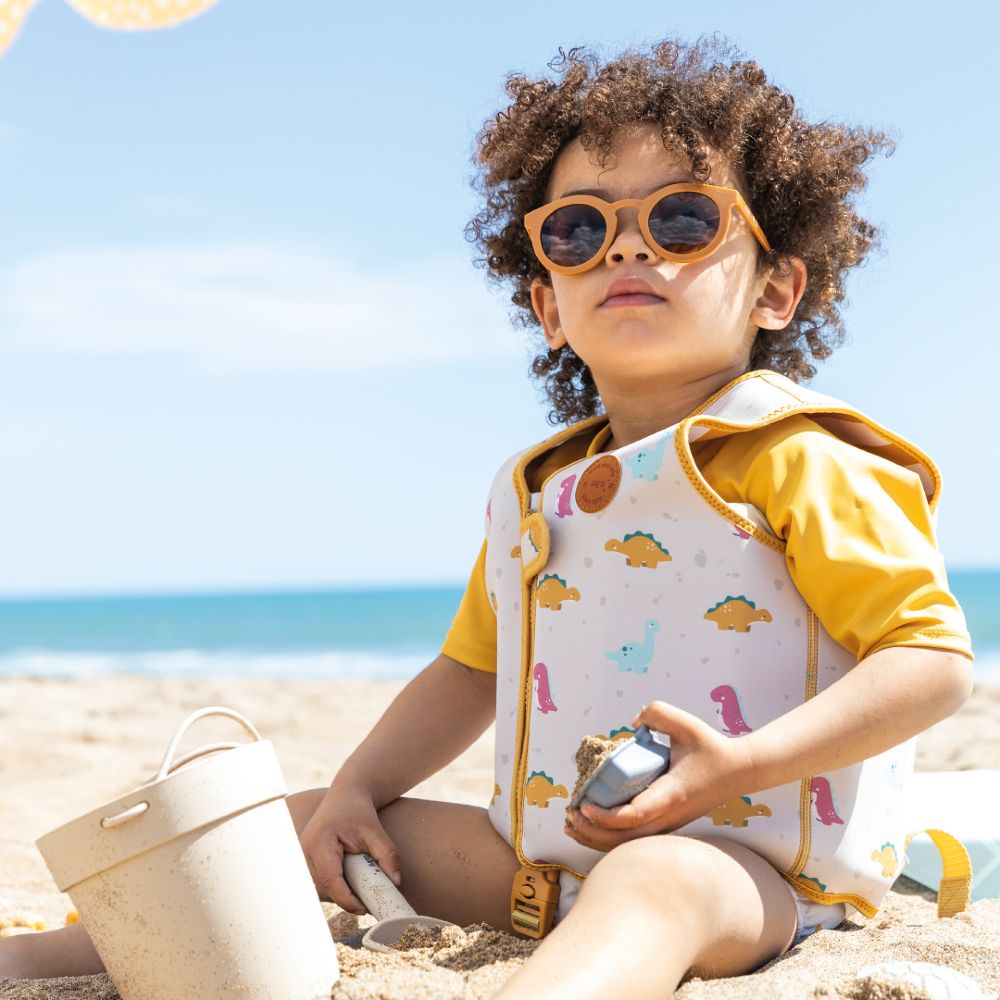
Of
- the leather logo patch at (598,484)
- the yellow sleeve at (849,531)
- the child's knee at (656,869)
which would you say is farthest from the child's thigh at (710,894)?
the leather logo patch at (598,484)

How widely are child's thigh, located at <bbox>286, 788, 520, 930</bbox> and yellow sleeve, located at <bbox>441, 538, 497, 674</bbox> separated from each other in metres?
0.33

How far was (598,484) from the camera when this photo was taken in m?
2.18

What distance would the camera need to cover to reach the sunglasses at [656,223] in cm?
225

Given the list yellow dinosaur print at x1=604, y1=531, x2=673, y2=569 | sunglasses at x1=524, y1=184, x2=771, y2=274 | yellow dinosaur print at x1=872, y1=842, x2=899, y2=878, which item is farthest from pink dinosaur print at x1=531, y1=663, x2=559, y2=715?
sunglasses at x1=524, y1=184, x2=771, y2=274

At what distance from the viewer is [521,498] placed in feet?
7.86

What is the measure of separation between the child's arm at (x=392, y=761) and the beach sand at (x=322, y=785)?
0.55 feet

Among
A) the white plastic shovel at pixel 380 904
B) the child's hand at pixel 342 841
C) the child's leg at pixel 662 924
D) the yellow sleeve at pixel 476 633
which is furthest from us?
the yellow sleeve at pixel 476 633

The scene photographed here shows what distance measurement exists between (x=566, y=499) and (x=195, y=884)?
94cm

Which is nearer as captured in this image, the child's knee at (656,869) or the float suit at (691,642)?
the child's knee at (656,869)

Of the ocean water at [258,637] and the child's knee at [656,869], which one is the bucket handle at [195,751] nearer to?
the child's knee at [656,869]

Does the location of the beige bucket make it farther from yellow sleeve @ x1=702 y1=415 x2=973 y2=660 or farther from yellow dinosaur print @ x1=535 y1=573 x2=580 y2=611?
yellow sleeve @ x1=702 y1=415 x2=973 y2=660

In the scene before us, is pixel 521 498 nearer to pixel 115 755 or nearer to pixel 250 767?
pixel 250 767

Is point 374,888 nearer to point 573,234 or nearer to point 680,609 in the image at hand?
point 680,609

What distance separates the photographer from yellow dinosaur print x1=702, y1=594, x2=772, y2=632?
200 cm
